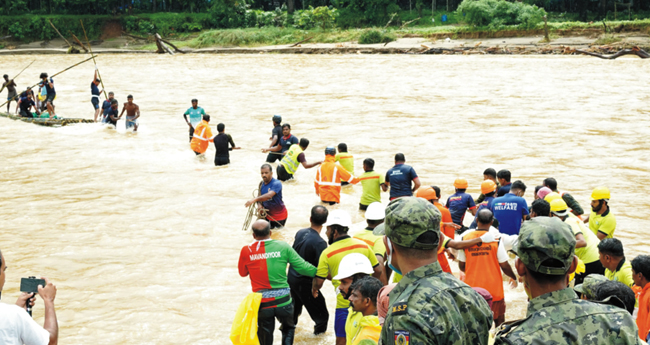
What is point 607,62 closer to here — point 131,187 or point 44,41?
point 131,187

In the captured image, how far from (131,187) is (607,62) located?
32.0 m

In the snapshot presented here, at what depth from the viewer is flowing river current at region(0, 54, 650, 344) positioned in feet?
26.3

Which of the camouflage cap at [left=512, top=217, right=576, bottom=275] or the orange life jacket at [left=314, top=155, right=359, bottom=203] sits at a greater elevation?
the camouflage cap at [left=512, top=217, right=576, bottom=275]

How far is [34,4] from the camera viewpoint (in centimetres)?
7394

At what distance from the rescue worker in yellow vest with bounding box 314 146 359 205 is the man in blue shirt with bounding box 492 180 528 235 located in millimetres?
3396

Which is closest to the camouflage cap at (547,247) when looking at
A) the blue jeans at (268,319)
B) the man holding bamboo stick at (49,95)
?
the blue jeans at (268,319)

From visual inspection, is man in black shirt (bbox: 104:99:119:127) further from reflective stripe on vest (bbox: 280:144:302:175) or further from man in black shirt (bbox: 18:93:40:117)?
reflective stripe on vest (bbox: 280:144:302:175)

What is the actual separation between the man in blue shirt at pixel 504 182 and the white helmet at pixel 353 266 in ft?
13.3

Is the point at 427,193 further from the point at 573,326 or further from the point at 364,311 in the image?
the point at 573,326

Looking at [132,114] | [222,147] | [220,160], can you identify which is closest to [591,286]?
[222,147]

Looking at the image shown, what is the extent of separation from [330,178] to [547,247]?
8.57 meters

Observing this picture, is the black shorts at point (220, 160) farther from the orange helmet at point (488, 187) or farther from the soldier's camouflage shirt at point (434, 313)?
the soldier's camouflage shirt at point (434, 313)

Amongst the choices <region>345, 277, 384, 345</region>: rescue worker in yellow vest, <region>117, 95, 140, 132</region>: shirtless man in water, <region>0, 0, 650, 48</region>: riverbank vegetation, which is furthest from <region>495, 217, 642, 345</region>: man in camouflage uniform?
<region>0, 0, 650, 48</region>: riverbank vegetation

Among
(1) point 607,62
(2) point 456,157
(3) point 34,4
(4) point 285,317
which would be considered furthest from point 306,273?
(3) point 34,4
